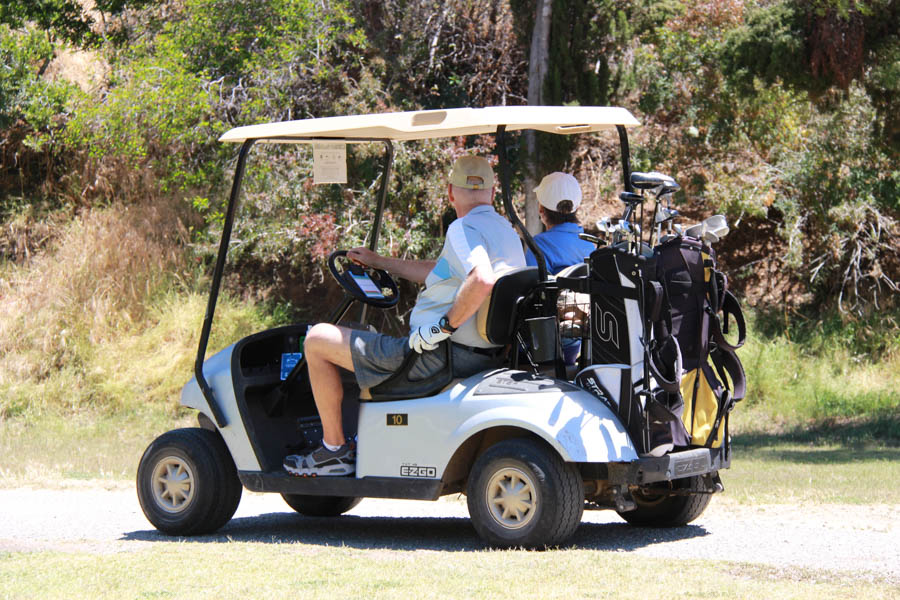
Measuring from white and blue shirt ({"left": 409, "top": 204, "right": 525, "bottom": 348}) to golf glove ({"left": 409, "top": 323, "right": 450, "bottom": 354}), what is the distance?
0.22 ft

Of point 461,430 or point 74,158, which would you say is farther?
point 74,158

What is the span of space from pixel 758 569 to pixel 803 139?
11.7 metres

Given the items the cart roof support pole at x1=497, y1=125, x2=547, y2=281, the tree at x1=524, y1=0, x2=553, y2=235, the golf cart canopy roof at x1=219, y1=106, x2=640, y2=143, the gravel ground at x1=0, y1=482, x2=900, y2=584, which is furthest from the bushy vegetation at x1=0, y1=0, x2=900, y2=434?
the cart roof support pole at x1=497, y1=125, x2=547, y2=281

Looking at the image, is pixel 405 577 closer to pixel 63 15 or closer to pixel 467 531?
pixel 467 531

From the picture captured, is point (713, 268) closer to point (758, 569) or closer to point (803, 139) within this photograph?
point (758, 569)

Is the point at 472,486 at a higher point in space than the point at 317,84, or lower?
lower

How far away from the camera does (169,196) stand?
17.2 m

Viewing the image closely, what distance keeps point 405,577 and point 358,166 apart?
424 inches

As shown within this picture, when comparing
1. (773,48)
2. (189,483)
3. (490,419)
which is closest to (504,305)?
(490,419)

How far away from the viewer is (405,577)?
192 inches

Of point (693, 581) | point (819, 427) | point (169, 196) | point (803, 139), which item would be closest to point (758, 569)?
point (693, 581)

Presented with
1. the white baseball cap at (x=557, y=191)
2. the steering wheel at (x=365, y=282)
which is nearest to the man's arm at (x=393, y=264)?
the steering wheel at (x=365, y=282)

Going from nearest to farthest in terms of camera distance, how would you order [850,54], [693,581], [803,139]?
[693,581]
[850,54]
[803,139]

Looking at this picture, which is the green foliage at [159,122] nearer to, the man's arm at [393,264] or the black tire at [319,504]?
the black tire at [319,504]
